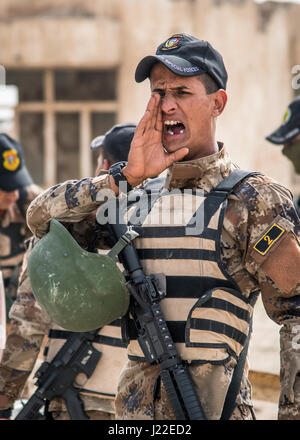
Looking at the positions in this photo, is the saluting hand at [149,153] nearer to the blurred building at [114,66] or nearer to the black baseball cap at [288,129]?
the black baseball cap at [288,129]

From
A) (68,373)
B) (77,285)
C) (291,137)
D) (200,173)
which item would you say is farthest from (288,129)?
(77,285)

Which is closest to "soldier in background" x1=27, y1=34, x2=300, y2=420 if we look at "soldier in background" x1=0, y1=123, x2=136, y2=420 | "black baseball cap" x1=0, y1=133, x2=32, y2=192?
"soldier in background" x1=0, y1=123, x2=136, y2=420

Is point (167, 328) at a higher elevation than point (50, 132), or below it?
higher

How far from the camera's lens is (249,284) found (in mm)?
2600

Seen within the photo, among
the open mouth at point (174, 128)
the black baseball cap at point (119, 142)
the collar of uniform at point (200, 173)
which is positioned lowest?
the black baseball cap at point (119, 142)

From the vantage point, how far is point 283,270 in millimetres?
2520

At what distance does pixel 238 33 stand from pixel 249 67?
0.56m

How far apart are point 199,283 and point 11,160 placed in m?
3.25

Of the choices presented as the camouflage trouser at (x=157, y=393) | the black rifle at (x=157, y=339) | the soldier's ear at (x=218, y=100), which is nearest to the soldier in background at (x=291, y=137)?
the soldier's ear at (x=218, y=100)

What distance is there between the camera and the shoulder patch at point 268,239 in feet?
8.25

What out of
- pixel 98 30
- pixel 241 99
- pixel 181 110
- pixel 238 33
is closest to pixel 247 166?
pixel 241 99
